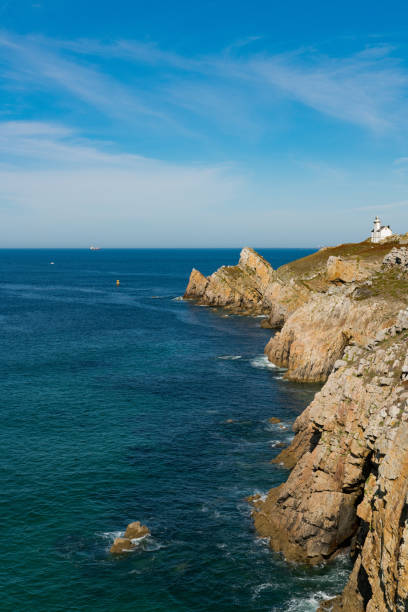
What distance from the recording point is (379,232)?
530 feet

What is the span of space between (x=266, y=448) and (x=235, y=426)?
7520mm

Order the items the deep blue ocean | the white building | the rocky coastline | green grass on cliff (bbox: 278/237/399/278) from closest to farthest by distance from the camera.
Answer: the rocky coastline
the deep blue ocean
green grass on cliff (bbox: 278/237/399/278)
the white building

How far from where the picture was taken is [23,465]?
50.6m

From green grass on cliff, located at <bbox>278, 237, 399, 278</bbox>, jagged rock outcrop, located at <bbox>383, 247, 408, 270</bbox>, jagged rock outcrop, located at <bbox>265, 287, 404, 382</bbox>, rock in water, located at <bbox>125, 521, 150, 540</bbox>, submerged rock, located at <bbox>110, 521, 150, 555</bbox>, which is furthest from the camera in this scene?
green grass on cliff, located at <bbox>278, 237, 399, 278</bbox>

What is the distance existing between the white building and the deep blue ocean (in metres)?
81.4

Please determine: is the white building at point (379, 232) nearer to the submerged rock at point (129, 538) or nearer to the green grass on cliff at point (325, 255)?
the green grass on cliff at point (325, 255)

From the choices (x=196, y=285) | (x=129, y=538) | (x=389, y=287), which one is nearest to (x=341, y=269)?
(x=389, y=287)

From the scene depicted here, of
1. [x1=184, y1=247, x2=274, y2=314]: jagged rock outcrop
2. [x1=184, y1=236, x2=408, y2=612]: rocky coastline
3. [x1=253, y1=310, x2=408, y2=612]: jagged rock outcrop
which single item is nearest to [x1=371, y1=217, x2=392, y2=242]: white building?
[x1=184, y1=247, x2=274, y2=314]: jagged rock outcrop

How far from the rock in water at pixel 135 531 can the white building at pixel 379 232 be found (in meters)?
140

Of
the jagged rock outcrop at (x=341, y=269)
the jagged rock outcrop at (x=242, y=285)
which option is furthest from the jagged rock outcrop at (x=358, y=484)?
the jagged rock outcrop at (x=242, y=285)

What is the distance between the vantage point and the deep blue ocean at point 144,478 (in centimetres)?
3356

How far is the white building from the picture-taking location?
15955 centimetres

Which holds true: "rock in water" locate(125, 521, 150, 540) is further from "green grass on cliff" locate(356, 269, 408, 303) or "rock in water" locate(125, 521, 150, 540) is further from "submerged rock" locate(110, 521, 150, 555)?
"green grass on cliff" locate(356, 269, 408, 303)

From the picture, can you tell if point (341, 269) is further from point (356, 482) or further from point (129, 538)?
point (129, 538)
